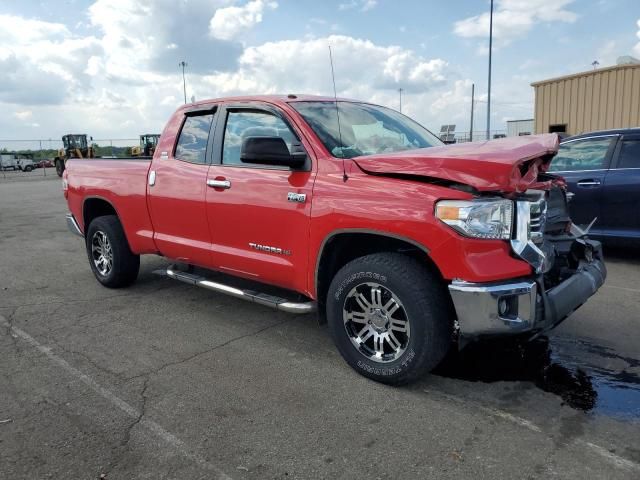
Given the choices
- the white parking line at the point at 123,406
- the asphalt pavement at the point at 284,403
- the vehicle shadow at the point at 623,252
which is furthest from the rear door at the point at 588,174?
the white parking line at the point at 123,406

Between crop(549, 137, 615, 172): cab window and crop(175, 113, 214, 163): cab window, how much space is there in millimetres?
4895

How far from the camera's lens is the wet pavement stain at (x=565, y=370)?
10.8ft

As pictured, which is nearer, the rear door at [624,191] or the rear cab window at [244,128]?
the rear cab window at [244,128]

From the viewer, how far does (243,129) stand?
14.9ft

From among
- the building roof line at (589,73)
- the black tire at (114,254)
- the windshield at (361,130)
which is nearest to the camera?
the windshield at (361,130)

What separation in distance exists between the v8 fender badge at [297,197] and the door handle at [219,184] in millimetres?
696

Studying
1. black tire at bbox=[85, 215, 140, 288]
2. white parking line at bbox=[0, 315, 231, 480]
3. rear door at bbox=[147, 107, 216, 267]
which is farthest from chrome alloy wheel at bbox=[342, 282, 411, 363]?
black tire at bbox=[85, 215, 140, 288]

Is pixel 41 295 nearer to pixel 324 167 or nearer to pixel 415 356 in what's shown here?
pixel 324 167

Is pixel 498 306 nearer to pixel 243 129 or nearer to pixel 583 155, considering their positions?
pixel 243 129

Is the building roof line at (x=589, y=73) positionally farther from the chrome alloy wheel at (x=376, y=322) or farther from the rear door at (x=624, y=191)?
the chrome alloy wheel at (x=376, y=322)

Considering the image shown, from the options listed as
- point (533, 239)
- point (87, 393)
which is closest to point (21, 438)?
point (87, 393)

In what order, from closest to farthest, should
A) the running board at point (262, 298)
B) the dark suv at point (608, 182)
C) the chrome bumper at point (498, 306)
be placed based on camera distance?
the chrome bumper at point (498, 306)
the running board at point (262, 298)
the dark suv at point (608, 182)

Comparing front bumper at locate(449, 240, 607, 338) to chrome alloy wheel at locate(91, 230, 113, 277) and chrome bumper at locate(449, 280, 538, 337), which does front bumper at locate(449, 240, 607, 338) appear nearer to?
chrome bumper at locate(449, 280, 538, 337)

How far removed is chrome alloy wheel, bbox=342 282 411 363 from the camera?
11.3ft
